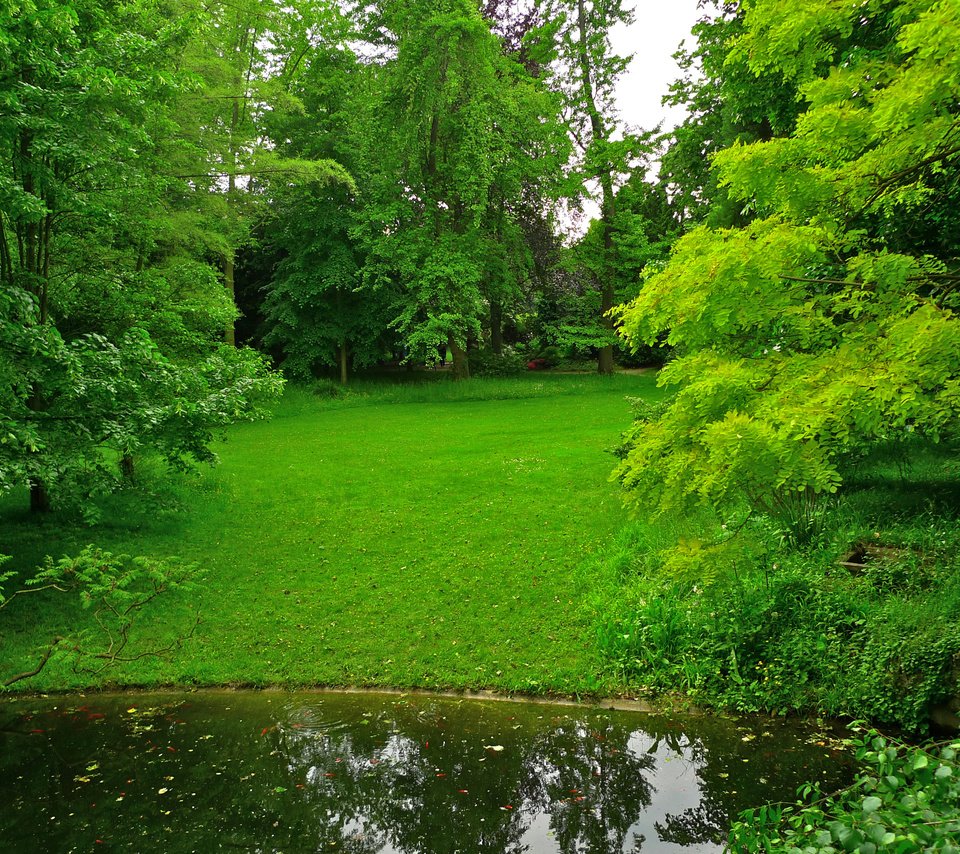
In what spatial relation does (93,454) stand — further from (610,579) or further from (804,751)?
(804,751)

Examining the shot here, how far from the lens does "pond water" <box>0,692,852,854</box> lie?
429 centimetres

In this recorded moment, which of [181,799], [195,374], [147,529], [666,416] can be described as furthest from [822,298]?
[147,529]

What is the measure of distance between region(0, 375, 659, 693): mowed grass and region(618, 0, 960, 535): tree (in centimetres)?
306

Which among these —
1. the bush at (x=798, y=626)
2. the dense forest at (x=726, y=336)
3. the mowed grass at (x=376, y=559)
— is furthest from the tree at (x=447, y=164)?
the bush at (x=798, y=626)

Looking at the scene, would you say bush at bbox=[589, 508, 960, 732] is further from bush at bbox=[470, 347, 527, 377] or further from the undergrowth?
bush at bbox=[470, 347, 527, 377]

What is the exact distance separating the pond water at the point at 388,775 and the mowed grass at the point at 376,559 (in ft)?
2.07

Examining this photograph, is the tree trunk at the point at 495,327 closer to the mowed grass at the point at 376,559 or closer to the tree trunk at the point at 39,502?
the mowed grass at the point at 376,559

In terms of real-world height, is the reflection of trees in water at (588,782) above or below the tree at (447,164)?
below

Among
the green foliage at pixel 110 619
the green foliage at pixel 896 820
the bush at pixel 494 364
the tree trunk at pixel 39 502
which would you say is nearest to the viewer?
the green foliage at pixel 896 820

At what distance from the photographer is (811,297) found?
4.64 m

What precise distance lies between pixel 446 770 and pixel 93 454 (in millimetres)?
5148

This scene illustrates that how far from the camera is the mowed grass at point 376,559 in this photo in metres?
6.77

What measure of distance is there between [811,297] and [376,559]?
6.51 meters

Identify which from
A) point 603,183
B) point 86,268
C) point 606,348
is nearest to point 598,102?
point 603,183
